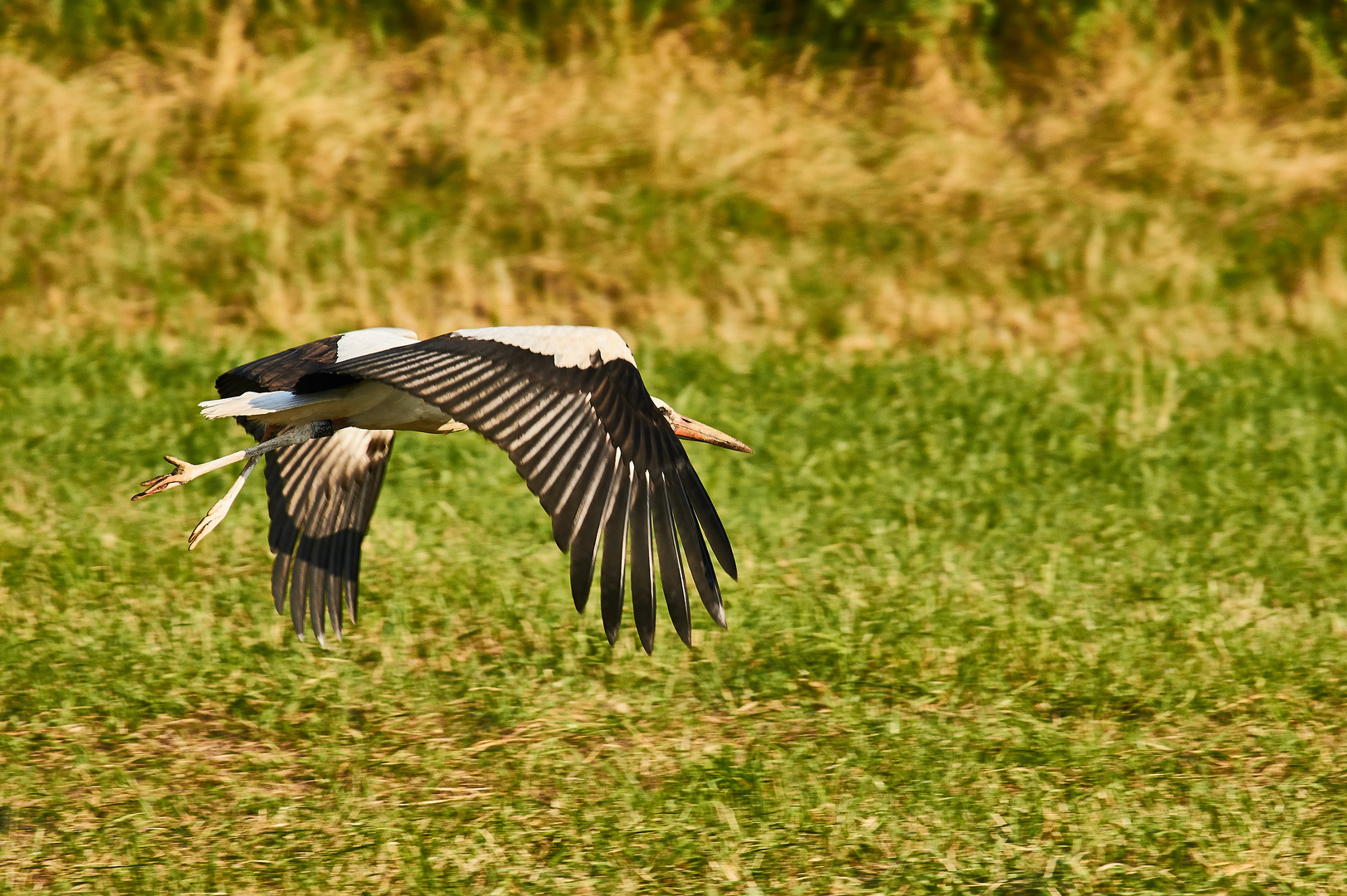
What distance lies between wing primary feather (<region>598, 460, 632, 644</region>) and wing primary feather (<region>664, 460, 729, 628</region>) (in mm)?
104

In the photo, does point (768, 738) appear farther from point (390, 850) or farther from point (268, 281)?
point (268, 281)

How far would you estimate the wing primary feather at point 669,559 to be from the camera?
3592mm

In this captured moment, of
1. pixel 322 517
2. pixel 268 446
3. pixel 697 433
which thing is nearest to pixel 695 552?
pixel 697 433

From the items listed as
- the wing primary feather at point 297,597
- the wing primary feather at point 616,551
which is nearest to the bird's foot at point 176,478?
the wing primary feather at point 297,597

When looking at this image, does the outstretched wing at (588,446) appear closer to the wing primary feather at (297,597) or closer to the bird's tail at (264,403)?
the bird's tail at (264,403)

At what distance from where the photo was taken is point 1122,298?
9.20m

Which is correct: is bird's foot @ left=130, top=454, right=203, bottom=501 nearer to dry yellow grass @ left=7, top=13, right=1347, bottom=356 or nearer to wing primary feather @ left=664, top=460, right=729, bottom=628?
wing primary feather @ left=664, top=460, right=729, bottom=628

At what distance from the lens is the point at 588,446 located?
4023 mm

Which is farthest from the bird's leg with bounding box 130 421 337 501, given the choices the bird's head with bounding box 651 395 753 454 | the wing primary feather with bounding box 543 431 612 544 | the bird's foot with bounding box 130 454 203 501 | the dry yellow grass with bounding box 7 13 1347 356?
the dry yellow grass with bounding box 7 13 1347 356

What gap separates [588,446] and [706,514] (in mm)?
403

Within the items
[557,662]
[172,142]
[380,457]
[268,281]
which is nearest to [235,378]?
[380,457]

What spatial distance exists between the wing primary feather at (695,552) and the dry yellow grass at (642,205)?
4.94 meters

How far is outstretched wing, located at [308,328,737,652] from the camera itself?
144 inches

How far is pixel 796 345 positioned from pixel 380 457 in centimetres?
377
